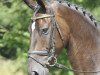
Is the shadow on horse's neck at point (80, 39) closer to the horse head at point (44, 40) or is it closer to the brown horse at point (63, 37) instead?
the brown horse at point (63, 37)

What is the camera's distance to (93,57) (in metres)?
5.60

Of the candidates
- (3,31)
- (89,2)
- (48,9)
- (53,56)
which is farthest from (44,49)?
(3,31)

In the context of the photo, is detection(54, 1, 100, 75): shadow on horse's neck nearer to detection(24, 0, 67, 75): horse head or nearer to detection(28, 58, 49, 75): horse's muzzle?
detection(24, 0, 67, 75): horse head

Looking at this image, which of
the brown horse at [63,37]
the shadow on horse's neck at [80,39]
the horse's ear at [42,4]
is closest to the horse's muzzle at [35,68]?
the brown horse at [63,37]

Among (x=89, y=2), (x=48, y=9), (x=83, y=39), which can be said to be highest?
(x=89, y=2)

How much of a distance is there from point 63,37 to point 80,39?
0.24 m

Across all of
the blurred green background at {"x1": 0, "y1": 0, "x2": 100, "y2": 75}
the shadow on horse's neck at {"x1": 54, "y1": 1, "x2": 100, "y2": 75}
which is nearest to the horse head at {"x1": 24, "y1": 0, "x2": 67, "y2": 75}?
the shadow on horse's neck at {"x1": 54, "y1": 1, "x2": 100, "y2": 75}

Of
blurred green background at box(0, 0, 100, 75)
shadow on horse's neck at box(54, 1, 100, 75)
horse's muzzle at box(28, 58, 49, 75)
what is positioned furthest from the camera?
blurred green background at box(0, 0, 100, 75)

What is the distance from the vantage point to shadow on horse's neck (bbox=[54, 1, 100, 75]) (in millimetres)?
5598

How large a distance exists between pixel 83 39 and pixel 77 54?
0.20 m

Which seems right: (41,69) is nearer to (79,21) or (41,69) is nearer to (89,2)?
(79,21)

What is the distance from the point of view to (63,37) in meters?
5.54

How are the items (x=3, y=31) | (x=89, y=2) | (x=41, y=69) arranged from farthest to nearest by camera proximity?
(x=3, y=31)
(x=89, y=2)
(x=41, y=69)

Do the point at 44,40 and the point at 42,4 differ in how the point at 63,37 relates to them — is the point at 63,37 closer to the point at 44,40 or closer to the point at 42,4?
the point at 44,40
